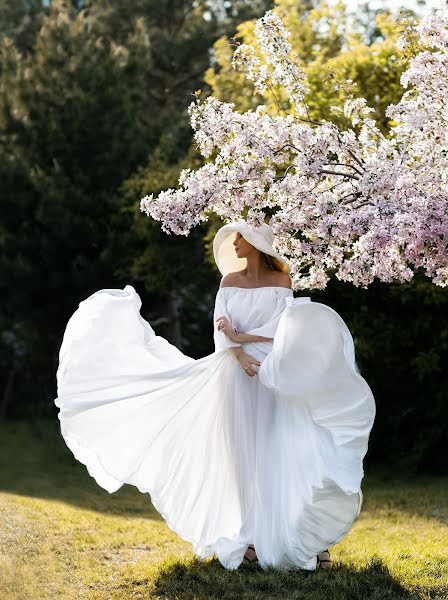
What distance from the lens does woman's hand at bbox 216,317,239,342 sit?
5.96 meters

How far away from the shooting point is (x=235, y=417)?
6.03m

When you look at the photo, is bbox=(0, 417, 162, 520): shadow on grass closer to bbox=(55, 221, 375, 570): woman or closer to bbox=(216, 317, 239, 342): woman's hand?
bbox=(55, 221, 375, 570): woman

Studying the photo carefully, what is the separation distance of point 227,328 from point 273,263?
0.57 metres

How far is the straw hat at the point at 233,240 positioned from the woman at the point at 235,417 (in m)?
0.01

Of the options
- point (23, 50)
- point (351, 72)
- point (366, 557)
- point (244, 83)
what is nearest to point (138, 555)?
→ point (366, 557)

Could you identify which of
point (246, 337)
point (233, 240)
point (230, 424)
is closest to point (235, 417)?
point (230, 424)

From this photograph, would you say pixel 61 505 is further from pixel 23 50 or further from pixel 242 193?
pixel 23 50

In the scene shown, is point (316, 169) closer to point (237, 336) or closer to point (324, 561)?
point (237, 336)

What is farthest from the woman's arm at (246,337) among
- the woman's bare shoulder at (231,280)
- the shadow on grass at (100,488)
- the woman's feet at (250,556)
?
the shadow on grass at (100,488)

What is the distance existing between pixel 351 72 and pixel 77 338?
330 inches

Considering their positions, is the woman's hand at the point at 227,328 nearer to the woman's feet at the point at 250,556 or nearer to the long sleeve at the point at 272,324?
the long sleeve at the point at 272,324

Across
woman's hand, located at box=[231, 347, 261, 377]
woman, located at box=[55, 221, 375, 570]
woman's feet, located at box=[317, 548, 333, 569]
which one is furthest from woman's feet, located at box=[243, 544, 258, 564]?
woman's hand, located at box=[231, 347, 261, 377]

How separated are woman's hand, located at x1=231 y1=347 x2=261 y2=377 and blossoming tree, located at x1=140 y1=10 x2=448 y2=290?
89 centimetres

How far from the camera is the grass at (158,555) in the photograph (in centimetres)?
535
